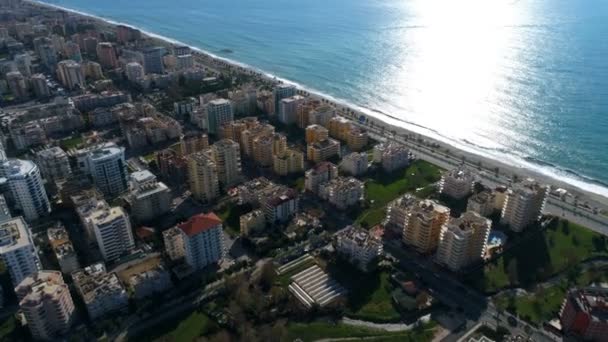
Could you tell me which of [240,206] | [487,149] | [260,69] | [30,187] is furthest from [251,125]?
[260,69]

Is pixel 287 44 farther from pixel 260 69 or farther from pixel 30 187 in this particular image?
pixel 30 187

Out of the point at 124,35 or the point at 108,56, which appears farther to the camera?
the point at 124,35

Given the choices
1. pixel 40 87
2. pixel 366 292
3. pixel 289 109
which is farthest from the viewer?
pixel 40 87

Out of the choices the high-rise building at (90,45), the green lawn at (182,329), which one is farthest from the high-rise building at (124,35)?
the green lawn at (182,329)

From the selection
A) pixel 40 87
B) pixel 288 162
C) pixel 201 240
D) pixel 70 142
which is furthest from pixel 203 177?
pixel 40 87

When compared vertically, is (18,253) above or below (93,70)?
above

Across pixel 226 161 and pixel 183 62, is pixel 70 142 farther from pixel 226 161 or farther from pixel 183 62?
pixel 183 62

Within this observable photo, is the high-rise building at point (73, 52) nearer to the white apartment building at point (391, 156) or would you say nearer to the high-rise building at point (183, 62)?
the high-rise building at point (183, 62)
